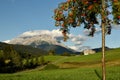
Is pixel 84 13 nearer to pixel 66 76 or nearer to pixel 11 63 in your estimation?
pixel 66 76

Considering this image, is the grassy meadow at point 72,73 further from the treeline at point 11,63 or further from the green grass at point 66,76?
the treeline at point 11,63

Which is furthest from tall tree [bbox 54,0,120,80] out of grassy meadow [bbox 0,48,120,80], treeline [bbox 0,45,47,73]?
treeline [bbox 0,45,47,73]

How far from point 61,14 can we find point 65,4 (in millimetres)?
818

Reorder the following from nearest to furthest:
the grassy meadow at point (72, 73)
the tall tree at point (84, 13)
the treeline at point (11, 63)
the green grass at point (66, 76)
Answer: the tall tree at point (84, 13), the green grass at point (66, 76), the grassy meadow at point (72, 73), the treeline at point (11, 63)

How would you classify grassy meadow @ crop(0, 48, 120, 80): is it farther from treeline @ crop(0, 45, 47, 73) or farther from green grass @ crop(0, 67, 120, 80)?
treeline @ crop(0, 45, 47, 73)

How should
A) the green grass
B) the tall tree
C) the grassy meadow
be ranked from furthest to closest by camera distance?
the grassy meadow → the green grass → the tall tree

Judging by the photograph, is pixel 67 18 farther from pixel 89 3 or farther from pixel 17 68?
pixel 17 68

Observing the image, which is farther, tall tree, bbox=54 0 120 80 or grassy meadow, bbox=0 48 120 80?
grassy meadow, bbox=0 48 120 80

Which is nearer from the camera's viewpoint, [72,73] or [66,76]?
[66,76]

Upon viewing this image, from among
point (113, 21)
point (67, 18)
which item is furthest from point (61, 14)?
point (113, 21)

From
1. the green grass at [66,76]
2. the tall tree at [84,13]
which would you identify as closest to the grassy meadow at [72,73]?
the green grass at [66,76]

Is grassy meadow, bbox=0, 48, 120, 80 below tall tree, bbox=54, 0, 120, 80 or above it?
below

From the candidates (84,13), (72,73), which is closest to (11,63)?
(72,73)

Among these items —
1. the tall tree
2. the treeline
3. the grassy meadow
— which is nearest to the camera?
the tall tree
